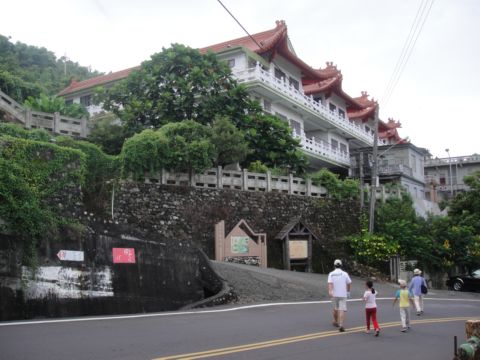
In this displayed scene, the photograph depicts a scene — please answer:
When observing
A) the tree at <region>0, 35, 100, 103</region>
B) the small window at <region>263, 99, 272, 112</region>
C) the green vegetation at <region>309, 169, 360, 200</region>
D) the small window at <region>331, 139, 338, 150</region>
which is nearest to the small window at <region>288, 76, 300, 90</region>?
the small window at <region>263, 99, 272, 112</region>

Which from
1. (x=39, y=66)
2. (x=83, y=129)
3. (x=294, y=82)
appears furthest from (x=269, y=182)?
(x=39, y=66)

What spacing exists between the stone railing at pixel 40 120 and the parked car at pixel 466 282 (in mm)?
20302

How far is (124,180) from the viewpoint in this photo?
2027 cm

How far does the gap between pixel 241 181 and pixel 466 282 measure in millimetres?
12642

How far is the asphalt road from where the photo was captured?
25.9 ft

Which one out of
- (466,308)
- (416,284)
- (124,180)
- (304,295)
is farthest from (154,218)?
(466,308)

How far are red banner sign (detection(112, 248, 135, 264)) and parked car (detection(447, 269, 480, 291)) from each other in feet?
62.5

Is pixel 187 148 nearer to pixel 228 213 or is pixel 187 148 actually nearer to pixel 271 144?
pixel 228 213

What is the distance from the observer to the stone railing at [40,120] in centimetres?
2236

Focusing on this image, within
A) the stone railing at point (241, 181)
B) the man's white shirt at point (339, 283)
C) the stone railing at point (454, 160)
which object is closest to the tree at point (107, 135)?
the stone railing at point (241, 181)

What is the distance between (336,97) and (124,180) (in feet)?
88.9

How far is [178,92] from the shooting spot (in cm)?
2689

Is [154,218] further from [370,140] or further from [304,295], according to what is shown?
[370,140]

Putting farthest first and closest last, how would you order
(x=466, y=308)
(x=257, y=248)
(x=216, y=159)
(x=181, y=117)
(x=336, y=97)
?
1. (x=336, y=97)
2. (x=181, y=117)
3. (x=216, y=159)
4. (x=257, y=248)
5. (x=466, y=308)
